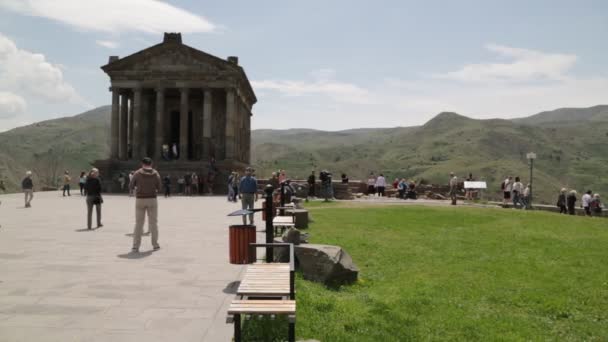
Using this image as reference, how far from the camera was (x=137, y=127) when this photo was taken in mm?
42531

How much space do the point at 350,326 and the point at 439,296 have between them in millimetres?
2252

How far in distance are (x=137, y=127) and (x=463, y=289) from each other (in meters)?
37.9

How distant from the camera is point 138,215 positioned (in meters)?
11.6

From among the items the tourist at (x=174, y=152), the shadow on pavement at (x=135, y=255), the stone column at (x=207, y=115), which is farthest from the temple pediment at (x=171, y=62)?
the shadow on pavement at (x=135, y=255)

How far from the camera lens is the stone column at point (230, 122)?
4159 centimetres

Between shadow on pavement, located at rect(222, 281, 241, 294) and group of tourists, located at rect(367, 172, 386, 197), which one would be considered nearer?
shadow on pavement, located at rect(222, 281, 241, 294)

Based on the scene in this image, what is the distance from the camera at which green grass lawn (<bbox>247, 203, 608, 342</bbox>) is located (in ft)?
21.7

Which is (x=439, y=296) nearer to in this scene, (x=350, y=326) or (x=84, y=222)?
(x=350, y=326)

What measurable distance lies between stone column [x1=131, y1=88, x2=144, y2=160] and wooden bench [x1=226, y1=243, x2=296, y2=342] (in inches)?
1446

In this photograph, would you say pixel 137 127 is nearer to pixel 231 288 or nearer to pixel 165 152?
pixel 165 152

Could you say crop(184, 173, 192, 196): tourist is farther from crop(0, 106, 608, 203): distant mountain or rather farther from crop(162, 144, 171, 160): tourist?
crop(0, 106, 608, 203): distant mountain

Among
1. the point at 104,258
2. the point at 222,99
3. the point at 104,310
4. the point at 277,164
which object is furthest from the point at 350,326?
the point at 277,164

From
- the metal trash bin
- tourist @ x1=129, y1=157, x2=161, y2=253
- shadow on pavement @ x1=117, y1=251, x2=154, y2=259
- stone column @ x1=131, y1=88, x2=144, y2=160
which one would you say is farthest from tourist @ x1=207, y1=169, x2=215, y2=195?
the metal trash bin

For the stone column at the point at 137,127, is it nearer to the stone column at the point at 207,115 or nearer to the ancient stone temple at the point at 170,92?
the ancient stone temple at the point at 170,92
